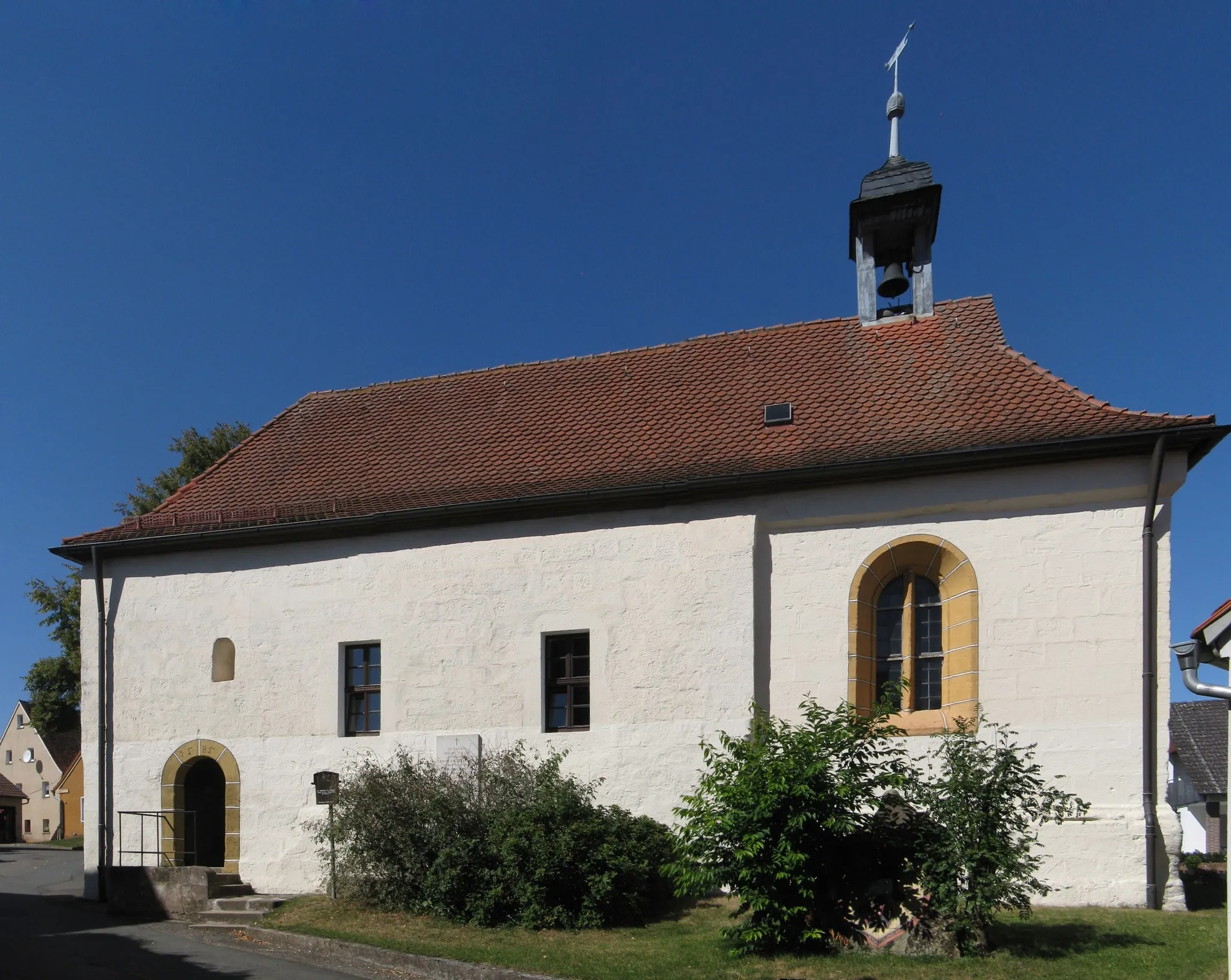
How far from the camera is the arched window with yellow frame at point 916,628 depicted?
1363 centimetres

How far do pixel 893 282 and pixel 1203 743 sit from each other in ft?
82.0

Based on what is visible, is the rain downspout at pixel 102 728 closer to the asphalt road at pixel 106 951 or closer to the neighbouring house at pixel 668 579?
the neighbouring house at pixel 668 579

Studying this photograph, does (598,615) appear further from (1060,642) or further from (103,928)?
(103,928)

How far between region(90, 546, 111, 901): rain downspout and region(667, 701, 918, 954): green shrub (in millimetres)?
11260

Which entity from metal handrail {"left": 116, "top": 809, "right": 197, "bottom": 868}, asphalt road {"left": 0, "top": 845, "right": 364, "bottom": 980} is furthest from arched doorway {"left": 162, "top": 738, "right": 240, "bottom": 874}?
asphalt road {"left": 0, "top": 845, "right": 364, "bottom": 980}

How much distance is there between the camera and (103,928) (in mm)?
13852

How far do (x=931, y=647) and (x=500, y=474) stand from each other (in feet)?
23.6

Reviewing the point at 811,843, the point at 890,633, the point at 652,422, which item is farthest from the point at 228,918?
the point at 890,633

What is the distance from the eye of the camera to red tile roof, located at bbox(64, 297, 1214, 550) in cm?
1457

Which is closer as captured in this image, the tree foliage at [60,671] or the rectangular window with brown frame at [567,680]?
the rectangular window with brown frame at [567,680]

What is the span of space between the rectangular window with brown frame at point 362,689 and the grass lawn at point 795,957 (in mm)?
3449

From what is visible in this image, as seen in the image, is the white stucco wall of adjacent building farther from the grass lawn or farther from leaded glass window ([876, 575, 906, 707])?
the grass lawn

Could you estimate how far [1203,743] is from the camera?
111 feet

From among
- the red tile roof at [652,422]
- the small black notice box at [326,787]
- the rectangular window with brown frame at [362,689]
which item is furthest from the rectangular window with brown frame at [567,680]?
the small black notice box at [326,787]
